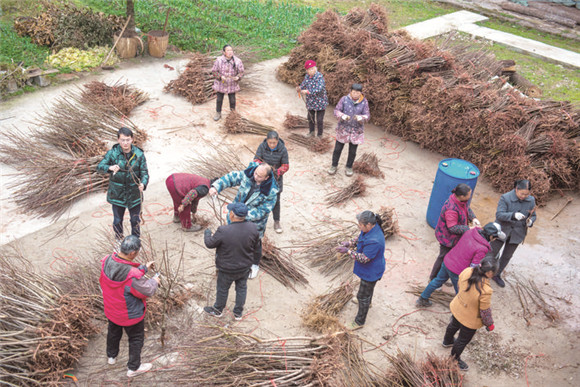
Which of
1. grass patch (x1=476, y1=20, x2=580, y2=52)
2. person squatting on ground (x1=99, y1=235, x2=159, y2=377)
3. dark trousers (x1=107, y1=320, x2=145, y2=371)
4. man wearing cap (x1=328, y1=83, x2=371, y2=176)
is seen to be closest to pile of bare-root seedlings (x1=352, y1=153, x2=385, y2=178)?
man wearing cap (x1=328, y1=83, x2=371, y2=176)

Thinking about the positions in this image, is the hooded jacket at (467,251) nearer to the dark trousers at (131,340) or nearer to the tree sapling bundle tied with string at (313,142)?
the dark trousers at (131,340)

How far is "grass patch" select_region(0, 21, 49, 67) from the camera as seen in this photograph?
37.5ft

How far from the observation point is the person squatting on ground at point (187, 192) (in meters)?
6.15

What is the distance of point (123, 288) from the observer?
13.4ft

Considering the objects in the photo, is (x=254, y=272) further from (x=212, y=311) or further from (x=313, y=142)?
(x=313, y=142)

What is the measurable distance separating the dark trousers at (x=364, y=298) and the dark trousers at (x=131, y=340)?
2255mm

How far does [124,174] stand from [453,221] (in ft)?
12.7

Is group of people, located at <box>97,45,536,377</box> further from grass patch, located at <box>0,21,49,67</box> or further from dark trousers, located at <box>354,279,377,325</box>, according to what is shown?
grass patch, located at <box>0,21,49,67</box>

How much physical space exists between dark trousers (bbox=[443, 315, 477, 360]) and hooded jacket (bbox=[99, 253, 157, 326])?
2951 mm

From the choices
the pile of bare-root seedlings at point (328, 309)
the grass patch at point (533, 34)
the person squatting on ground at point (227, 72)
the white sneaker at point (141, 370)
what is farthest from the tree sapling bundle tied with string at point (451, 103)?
the white sneaker at point (141, 370)

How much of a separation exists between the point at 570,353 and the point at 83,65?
11.0m

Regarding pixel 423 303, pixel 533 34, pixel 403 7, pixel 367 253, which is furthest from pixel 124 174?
pixel 533 34

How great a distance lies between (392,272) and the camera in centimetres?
632

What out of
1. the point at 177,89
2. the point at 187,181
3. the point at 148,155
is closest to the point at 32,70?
the point at 177,89
